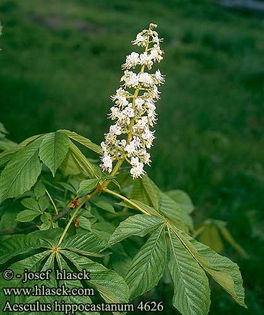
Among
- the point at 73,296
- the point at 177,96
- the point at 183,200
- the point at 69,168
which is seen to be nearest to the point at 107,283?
the point at 73,296

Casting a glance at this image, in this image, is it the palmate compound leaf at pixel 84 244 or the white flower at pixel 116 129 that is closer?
the palmate compound leaf at pixel 84 244

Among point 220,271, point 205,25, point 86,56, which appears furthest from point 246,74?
point 220,271

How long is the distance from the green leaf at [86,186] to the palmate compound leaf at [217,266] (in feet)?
0.96

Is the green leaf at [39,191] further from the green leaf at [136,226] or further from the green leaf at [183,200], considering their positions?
the green leaf at [183,200]

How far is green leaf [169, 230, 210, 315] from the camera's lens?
52.1 inches

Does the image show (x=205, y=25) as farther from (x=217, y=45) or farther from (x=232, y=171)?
(x=232, y=171)

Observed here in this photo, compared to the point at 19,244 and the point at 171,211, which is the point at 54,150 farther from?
the point at 171,211

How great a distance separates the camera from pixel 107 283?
1.29 meters

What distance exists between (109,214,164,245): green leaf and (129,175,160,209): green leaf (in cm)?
24

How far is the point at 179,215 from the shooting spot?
1.91 metres

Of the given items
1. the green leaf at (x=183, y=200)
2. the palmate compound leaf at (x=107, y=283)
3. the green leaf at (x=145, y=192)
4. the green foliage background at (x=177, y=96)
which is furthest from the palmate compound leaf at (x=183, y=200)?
the green foliage background at (x=177, y=96)

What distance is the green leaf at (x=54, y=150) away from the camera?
1488 millimetres

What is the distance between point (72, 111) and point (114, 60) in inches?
138

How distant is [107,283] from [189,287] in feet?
0.83
